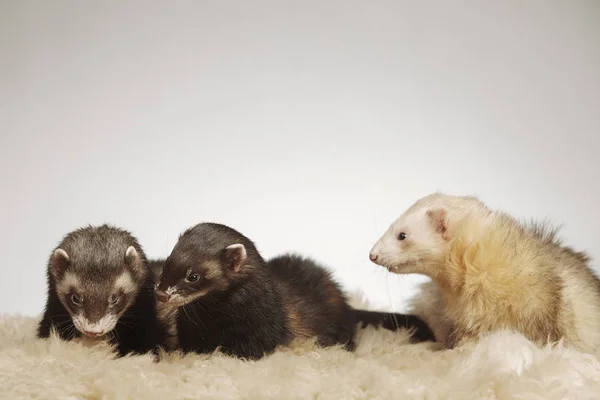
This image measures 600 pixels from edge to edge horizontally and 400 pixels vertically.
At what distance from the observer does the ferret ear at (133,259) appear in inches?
63.7

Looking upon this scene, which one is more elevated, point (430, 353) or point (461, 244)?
point (461, 244)

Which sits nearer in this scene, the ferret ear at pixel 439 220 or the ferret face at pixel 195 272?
the ferret face at pixel 195 272

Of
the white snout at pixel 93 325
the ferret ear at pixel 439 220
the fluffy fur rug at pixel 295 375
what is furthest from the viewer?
the ferret ear at pixel 439 220

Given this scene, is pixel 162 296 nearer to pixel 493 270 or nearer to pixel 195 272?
pixel 195 272

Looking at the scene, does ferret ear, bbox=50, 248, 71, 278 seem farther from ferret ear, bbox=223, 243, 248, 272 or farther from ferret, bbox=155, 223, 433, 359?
ferret ear, bbox=223, 243, 248, 272

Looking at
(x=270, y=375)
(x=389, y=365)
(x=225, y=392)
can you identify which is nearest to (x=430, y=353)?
Answer: (x=389, y=365)

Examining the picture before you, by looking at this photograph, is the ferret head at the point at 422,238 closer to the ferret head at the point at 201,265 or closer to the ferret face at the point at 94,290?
the ferret head at the point at 201,265

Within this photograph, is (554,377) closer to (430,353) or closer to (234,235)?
(430,353)

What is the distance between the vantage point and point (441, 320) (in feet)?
6.32

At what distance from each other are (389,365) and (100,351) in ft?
2.00

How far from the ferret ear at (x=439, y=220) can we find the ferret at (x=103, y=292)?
725 millimetres

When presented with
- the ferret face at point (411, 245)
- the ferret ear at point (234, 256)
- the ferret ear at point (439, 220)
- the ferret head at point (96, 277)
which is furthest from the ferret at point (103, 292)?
the ferret ear at point (439, 220)

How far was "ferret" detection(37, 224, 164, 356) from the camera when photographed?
1.52 meters

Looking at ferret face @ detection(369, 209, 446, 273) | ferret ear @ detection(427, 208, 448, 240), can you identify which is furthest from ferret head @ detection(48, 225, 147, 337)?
ferret ear @ detection(427, 208, 448, 240)
